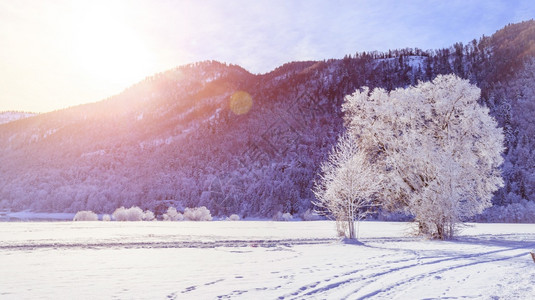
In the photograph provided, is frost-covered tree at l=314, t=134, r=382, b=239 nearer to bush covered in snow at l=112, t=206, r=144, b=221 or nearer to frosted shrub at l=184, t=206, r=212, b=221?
frosted shrub at l=184, t=206, r=212, b=221

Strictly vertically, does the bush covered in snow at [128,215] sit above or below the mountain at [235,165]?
below

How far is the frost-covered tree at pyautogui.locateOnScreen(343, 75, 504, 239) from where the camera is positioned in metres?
26.4

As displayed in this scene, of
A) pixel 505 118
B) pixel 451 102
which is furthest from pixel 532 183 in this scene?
pixel 451 102

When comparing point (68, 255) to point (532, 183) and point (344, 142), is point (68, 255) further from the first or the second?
point (532, 183)

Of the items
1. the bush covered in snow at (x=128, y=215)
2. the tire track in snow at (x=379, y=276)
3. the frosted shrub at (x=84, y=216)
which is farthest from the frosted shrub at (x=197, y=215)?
the tire track in snow at (x=379, y=276)

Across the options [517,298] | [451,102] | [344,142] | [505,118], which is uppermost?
[505,118]

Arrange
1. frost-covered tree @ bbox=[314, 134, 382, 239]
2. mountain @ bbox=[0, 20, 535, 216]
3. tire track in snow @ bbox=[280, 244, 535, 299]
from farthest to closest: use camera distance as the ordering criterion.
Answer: mountain @ bbox=[0, 20, 535, 216] < frost-covered tree @ bbox=[314, 134, 382, 239] < tire track in snow @ bbox=[280, 244, 535, 299]

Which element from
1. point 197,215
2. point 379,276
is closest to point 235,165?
point 197,215

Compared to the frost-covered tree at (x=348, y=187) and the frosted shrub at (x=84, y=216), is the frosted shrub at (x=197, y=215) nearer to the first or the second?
the frosted shrub at (x=84, y=216)

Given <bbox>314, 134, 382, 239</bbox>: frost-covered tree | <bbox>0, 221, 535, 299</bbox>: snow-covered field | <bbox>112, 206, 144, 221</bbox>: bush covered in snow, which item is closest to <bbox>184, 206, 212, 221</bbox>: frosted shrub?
<bbox>112, 206, 144, 221</bbox>: bush covered in snow

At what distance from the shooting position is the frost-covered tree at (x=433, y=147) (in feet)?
86.7

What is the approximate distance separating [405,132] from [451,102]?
157 inches

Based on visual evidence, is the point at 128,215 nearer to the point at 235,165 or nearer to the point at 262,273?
the point at 262,273

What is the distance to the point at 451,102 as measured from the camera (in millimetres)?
28625
